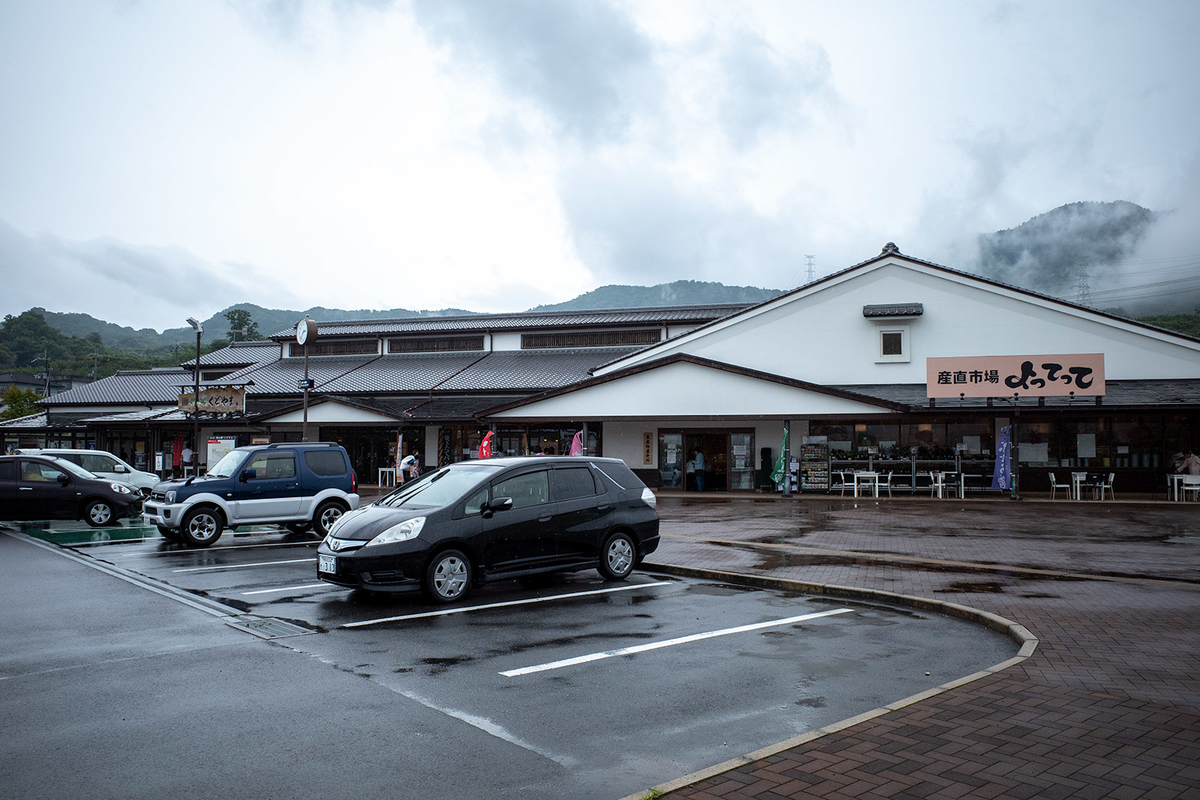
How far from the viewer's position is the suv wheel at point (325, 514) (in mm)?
15445

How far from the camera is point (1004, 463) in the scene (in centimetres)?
2400

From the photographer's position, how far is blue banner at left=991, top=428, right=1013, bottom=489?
23.9 metres

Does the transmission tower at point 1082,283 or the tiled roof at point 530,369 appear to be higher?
the transmission tower at point 1082,283

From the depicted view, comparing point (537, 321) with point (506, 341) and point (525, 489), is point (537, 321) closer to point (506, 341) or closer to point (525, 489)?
point (506, 341)

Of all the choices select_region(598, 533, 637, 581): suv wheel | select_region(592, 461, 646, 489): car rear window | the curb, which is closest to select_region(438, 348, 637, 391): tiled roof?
select_region(592, 461, 646, 489): car rear window

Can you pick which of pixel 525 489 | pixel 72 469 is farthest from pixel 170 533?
pixel 525 489

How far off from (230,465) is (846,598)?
11.4 m

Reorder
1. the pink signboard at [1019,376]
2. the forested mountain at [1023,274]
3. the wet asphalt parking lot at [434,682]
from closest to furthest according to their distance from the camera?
1. the wet asphalt parking lot at [434,682]
2. the pink signboard at [1019,376]
3. the forested mountain at [1023,274]

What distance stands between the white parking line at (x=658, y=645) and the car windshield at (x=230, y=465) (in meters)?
10.5

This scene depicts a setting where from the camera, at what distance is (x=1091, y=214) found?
189250 mm

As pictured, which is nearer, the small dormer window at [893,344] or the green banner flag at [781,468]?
the green banner flag at [781,468]

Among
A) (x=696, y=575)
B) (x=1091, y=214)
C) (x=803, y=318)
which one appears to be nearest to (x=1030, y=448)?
(x=803, y=318)

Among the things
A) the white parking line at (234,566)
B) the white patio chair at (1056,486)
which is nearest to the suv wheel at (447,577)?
the white parking line at (234,566)

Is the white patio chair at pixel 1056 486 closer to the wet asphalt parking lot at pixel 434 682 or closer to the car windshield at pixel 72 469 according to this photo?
the wet asphalt parking lot at pixel 434 682
